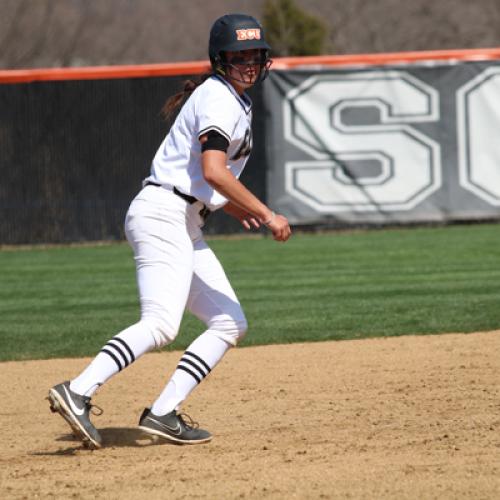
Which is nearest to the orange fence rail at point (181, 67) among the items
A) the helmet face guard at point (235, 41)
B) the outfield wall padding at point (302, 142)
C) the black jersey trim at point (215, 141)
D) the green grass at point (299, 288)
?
the outfield wall padding at point (302, 142)

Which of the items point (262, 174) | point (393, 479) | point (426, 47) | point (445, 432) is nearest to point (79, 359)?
point (445, 432)

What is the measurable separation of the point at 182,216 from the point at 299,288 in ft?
19.7

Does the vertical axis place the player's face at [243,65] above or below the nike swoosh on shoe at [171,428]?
above

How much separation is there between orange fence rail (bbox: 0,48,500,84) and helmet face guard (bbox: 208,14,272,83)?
10353 millimetres

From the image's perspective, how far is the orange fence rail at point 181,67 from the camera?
15.4 metres

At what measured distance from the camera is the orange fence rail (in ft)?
50.5

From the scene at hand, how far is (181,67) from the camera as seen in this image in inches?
602

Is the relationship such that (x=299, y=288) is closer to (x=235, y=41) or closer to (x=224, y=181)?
(x=235, y=41)

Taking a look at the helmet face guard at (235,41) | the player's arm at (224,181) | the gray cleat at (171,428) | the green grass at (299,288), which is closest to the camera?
the player's arm at (224,181)

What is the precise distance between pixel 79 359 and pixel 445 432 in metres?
3.38

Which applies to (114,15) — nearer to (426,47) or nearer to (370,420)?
(426,47)

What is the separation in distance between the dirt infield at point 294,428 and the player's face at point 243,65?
1.60 metres

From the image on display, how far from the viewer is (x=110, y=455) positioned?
4988mm

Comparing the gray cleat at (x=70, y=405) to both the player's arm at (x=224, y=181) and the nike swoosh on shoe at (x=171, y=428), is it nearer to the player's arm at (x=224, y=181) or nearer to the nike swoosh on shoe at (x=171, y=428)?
the nike swoosh on shoe at (x=171, y=428)
